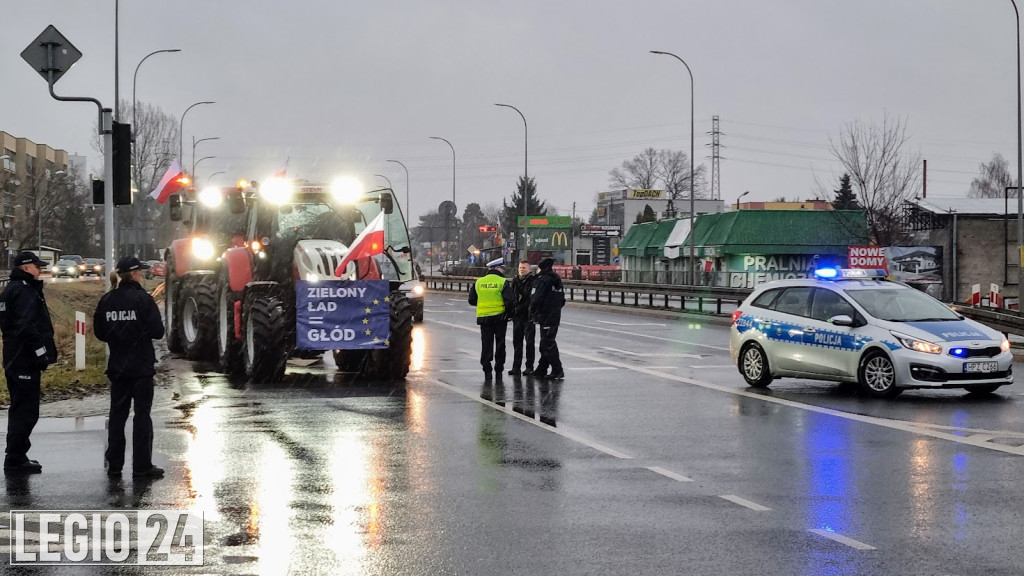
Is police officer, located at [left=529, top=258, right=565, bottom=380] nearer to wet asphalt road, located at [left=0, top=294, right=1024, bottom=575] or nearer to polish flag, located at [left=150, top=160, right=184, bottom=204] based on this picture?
wet asphalt road, located at [left=0, top=294, right=1024, bottom=575]

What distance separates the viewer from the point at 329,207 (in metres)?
18.9

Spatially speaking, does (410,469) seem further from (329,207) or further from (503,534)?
(329,207)

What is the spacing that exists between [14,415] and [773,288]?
410 inches

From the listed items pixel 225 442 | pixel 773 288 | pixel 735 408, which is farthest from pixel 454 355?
pixel 225 442

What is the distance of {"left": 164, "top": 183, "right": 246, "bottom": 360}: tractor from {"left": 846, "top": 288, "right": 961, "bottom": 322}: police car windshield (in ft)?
30.8

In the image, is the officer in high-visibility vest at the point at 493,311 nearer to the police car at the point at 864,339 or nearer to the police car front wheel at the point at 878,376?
the police car at the point at 864,339

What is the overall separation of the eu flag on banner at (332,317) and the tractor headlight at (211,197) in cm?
508

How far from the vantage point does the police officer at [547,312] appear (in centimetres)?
1759

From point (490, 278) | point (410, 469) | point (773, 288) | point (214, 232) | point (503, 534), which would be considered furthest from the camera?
point (214, 232)

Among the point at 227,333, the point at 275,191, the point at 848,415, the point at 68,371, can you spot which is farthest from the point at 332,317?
the point at 848,415

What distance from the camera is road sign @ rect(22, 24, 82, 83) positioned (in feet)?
50.6

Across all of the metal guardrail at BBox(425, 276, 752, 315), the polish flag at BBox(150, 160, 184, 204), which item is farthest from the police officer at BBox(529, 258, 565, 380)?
the metal guardrail at BBox(425, 276, 752, 315)

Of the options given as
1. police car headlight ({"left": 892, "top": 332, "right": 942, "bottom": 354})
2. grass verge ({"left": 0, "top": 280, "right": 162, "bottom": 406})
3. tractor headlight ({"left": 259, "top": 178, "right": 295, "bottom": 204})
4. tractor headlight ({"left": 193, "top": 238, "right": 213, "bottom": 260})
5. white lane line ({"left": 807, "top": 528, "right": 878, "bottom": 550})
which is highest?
tractor headlight ({"left": 259, "top": 178, "right": 295, "bottom": 204})

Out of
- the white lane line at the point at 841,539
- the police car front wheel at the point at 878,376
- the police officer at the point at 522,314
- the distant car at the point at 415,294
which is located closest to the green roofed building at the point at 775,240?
the distant car at the point at 415,294
